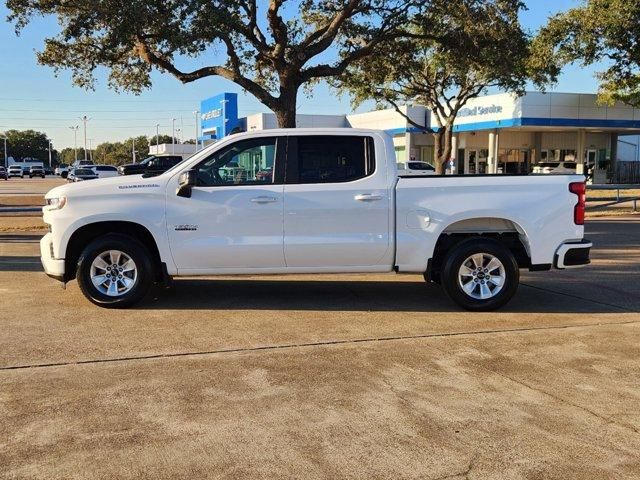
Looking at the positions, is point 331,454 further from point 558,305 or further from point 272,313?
point 558,305

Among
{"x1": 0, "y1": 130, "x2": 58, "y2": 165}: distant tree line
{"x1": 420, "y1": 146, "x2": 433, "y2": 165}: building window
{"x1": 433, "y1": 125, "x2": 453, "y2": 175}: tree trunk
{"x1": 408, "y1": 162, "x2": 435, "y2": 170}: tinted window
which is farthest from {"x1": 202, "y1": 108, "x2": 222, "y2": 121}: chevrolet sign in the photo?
{"x1": 0, "y1": 130, "x2": 58, "y2": 165}: distant tree line

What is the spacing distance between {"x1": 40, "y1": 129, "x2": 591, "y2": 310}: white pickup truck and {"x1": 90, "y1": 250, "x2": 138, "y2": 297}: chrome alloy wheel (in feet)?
0.04

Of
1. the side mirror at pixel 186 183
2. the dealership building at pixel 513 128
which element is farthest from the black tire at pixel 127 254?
the dealership building at pixel 513 128

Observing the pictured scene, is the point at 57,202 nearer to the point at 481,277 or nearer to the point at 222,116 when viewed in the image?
the point at 481,277

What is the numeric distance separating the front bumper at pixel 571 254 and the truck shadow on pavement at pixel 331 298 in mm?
582

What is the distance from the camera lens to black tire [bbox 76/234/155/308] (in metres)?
7.18

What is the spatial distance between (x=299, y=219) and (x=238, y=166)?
3.13 ft

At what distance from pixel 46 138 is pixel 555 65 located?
150 meters

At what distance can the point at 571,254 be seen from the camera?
735 cm

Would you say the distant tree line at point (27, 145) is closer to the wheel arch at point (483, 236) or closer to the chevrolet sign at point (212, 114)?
the chevrolet sign at point (212, 114)

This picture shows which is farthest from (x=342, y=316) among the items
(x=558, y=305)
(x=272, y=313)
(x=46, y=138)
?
(x=46, y=138)

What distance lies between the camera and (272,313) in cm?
722

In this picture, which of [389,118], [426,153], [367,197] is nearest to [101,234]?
[367,197]

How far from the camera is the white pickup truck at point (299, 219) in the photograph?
23.5ft
